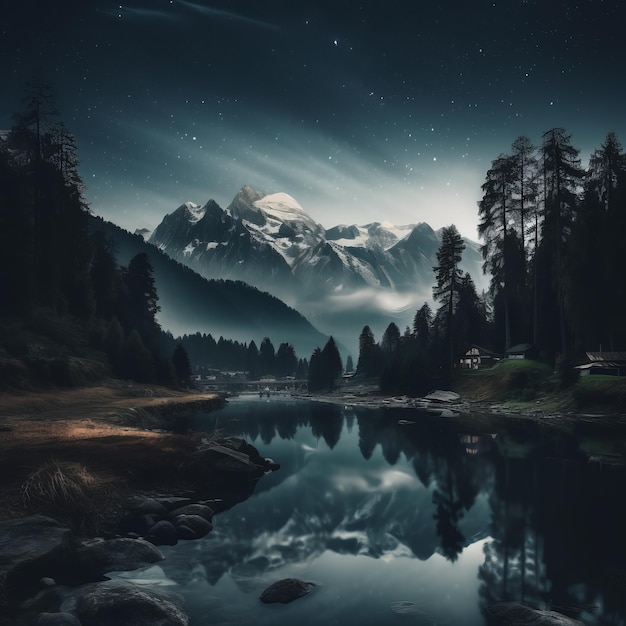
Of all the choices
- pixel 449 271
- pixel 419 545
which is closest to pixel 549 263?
pixel 449 271

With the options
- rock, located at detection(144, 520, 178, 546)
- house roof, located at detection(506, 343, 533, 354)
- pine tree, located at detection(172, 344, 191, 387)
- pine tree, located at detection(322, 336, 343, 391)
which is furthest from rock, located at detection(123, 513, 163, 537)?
pine tree, located at detection(322, 336, 343, 391)

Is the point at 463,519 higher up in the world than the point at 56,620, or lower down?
lower down

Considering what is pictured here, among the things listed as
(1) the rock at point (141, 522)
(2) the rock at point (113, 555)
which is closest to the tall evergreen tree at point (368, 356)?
(1) the rock at point (141, 522)

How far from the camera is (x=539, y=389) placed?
61.4 metres

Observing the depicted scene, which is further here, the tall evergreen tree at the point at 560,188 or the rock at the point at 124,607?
the tall evergreen tree at the point at 560,188

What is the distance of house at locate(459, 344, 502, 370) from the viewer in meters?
90.1

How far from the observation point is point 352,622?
33.7ft

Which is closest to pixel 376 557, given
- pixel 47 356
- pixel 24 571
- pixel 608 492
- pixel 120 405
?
pixel 24 571

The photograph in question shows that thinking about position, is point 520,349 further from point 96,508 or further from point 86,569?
point 86,569

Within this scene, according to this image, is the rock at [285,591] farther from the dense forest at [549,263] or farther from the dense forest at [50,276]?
the dense forest at [549,263]

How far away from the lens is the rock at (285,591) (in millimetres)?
11258

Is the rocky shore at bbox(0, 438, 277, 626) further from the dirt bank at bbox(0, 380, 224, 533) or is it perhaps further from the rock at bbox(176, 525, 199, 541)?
the dirt bank at bbox(0, 380, 224, 533)

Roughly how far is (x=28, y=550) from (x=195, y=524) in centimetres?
624

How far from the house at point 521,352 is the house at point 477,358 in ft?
51.5
